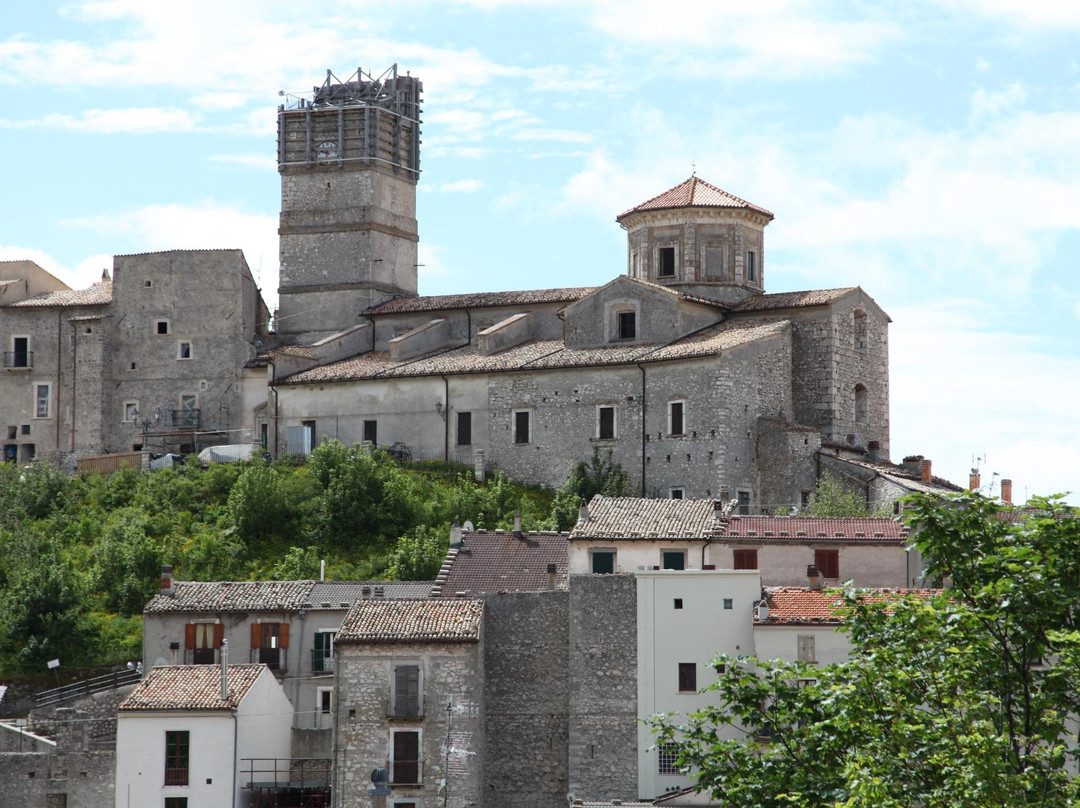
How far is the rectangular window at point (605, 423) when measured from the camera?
68.1 metres

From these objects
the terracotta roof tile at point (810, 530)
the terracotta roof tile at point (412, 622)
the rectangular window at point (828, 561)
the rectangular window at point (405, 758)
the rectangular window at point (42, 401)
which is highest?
the rectangular window at point (42, 401)

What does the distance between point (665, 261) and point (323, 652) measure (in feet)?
82.3

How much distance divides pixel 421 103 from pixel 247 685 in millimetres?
38879

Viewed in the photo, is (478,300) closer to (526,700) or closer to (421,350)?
(421,350)

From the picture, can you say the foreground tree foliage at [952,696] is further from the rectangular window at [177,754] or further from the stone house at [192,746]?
the rectangular window at [177,754]

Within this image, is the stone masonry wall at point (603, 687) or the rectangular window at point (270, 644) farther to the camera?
the rectangular window at point (270, 644)

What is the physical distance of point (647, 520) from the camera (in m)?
52.2

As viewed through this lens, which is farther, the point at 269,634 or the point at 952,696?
the point at 269,634

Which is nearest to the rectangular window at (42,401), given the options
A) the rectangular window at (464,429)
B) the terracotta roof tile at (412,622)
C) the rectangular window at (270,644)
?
the rectangular window at (464,429)

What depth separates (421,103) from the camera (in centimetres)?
8362

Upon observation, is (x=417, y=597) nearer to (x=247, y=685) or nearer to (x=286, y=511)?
(x=247, y=685)

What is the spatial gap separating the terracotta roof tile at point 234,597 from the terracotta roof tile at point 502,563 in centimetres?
373

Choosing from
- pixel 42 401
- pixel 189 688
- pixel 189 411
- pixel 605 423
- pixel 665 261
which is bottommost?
pixel 189 688

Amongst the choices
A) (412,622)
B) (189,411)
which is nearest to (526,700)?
(412,622)
